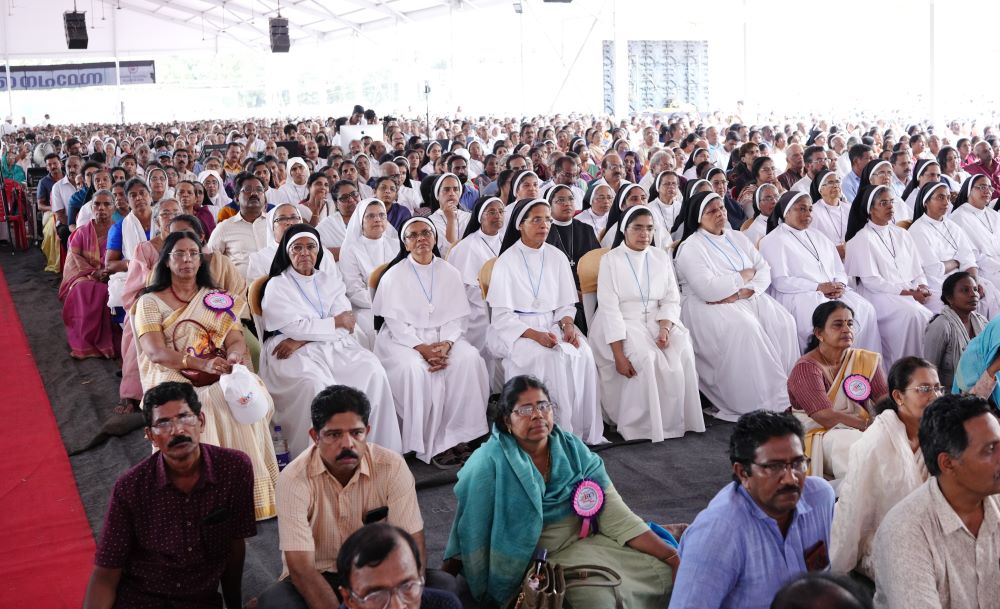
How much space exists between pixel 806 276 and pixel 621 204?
4.13 feet

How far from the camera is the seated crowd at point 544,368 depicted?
2.65 meters

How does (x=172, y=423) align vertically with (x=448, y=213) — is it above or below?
below

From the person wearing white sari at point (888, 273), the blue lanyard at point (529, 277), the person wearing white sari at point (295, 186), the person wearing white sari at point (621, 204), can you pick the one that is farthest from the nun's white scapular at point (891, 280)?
the person wearing white sari at point (295, 186)

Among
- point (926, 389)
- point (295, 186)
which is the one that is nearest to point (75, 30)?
point (295, 186)

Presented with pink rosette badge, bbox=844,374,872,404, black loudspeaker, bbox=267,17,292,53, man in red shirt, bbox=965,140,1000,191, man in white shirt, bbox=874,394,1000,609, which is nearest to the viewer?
man in white shirt, bbox=874,394,1000,609

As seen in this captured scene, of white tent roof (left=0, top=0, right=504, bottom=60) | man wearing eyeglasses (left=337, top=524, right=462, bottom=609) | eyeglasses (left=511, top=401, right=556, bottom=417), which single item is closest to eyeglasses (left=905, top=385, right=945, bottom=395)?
eyeglasses (left=511, top=401, right=556, bottom=417)

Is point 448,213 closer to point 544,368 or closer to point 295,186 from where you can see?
point 544,368

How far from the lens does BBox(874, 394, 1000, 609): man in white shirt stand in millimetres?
2535

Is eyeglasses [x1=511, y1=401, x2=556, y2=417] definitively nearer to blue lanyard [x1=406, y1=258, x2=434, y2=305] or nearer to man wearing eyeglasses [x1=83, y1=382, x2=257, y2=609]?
man wearing eyeglasses [x1=83, y1=382, x2=257, y2=609]

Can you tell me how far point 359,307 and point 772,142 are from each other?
8.51m

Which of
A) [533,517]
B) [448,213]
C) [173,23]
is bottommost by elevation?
[533,517]

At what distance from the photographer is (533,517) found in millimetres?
3213

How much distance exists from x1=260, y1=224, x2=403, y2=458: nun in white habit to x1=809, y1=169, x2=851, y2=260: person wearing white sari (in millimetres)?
3610

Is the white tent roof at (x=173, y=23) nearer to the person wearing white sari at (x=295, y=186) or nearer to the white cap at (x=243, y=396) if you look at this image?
the person wearing white sari at (x=295, y=186)
